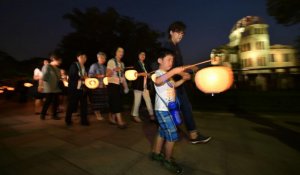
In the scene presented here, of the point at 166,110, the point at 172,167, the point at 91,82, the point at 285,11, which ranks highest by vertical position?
the point at 285,11

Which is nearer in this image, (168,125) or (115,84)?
(168,125)

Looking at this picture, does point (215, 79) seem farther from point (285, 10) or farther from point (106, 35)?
point (106, 35)

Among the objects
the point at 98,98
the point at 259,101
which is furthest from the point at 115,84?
the point at 259,101

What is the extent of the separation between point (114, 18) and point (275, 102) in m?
18.4

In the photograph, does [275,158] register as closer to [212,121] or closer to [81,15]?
[212,121]

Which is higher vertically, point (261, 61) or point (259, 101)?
point (261, 61)

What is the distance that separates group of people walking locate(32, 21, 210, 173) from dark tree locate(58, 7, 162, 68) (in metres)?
15.2

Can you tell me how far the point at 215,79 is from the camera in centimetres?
291

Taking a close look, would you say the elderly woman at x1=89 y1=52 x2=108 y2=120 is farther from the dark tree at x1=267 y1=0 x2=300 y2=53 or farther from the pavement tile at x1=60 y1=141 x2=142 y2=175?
the dark tree at x1=267 y1=0 x2=300 y2=53

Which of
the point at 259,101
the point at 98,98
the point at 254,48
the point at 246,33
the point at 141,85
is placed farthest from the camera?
the point at 246,33

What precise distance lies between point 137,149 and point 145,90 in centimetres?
220

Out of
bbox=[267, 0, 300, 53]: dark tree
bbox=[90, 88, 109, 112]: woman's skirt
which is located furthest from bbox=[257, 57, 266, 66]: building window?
bbox=[90, 88, 109, 112]: woman's skirt

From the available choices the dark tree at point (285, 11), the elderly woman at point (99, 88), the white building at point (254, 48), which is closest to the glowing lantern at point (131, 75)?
the elderly woman at point (99, 88)

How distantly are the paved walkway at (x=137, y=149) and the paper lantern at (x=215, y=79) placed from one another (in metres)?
1.19
